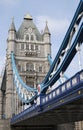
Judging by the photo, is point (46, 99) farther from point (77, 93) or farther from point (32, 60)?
point (32, 60)

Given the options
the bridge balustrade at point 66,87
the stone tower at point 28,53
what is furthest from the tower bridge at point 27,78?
the bridge balustrade at point 66,87

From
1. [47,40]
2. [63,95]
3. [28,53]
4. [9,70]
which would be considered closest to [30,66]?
[28,53]

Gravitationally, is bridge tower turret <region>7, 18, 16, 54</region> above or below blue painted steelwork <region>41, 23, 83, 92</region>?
above

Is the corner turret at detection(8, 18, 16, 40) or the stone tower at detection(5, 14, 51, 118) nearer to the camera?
the stone tower at detection(5, 14, 51, 118)

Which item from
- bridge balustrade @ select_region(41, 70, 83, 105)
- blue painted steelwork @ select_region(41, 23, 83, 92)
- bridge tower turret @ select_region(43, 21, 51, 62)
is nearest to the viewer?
bridge balustrade @ select_region(41, 70, 83, 105)

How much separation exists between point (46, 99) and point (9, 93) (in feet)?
120

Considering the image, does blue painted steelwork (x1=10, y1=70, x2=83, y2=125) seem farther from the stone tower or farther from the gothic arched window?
the gothic arched window

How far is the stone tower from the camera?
6328cm

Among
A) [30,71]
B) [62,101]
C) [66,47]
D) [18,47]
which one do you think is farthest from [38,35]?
[62,101]

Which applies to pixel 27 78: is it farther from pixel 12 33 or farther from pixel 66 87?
pixel 66 87

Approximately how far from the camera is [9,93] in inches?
2409

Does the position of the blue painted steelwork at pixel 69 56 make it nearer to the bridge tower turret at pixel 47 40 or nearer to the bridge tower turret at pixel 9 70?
the bridge tower turret at pixel 9 70

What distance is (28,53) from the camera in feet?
217

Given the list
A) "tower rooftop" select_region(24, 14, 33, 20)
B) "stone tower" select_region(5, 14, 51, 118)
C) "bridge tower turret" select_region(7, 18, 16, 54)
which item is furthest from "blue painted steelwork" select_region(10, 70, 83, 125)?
"tower rooftop" select_region(24, 14, 33, 20)
